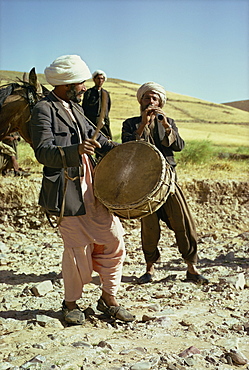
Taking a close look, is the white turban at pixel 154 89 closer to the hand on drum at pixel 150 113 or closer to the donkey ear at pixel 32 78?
the hand on drum at pixel 150 113

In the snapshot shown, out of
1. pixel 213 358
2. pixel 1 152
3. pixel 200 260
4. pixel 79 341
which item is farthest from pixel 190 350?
pixel 1 152

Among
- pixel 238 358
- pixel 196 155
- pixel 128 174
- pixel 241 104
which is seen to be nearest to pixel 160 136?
pixel 128 174

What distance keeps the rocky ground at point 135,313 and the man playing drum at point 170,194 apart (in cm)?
31

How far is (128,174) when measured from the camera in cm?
408

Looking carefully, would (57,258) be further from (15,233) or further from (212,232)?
(212,232)

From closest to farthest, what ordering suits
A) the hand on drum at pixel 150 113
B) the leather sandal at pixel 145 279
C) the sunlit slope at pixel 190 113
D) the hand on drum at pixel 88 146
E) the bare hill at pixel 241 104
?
the hand on drum at pixel 88 146 → the hand on drum at pixel 150 113 → the leather sandal at pixel 145 279 → the sunlit slope at pixel 190 113 → the bare hill at pixel 241 104

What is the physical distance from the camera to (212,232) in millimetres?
8961

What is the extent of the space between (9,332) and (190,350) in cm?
141

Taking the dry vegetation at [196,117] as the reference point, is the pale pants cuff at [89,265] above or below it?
above

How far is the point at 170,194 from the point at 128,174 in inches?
50.1

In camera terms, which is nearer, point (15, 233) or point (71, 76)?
point (71, 76)

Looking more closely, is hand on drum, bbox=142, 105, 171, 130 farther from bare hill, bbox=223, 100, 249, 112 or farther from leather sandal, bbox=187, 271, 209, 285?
bare hill, bbox=223, 100, 249, 112

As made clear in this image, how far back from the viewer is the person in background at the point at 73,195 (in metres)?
3.74

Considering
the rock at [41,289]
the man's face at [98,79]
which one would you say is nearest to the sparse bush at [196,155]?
the man's face at [98,79]
